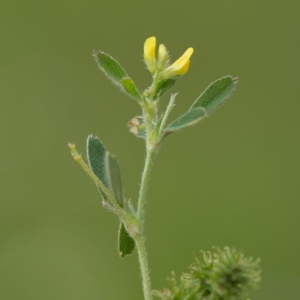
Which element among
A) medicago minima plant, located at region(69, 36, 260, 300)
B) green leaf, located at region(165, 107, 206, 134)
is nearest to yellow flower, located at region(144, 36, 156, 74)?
medicago minima plant, located at region(69, 36, 260, 300)

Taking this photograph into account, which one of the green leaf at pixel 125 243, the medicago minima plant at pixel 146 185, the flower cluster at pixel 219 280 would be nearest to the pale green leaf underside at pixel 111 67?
the medicago minima plant at pixel 146 185

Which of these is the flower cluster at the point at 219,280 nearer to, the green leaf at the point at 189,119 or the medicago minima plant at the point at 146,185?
the medicago minima plant at the point at 146,185

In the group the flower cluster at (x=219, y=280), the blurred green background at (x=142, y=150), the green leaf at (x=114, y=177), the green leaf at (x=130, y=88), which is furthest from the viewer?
the blurred green background at (x=142, y=150)

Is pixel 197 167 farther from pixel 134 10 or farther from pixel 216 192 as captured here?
pixel 134 10

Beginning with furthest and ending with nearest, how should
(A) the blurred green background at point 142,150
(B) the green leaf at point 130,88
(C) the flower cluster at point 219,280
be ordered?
(A) the blurred green background at point 142,150 → (B) the green leaf at point 130,88 → (C) the flower cluster at point 219,280

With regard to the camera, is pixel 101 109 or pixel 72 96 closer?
pixel 101 109

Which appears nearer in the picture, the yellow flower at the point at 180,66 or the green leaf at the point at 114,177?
the green leaf at the point at 114,177

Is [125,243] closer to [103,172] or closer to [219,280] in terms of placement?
[103,172]

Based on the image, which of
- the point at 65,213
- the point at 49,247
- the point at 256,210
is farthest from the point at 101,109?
the point at 256,210

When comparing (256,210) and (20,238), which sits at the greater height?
(20,238)
